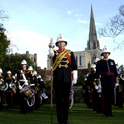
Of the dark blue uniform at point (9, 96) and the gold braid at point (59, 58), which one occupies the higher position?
the gold braid at point (59, 58)

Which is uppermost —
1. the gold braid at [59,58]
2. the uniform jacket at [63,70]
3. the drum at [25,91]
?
the gold braid at [59,58]

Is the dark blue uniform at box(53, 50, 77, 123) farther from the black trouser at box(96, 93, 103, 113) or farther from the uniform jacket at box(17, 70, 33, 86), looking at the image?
the uniform jacket at box(17, 70, 33, 86)

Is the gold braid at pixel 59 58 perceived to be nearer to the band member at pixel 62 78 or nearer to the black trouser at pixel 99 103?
the band member at pixel 62 78

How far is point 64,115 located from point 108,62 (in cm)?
325

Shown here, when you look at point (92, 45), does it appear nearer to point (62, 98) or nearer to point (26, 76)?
point (26, 76)

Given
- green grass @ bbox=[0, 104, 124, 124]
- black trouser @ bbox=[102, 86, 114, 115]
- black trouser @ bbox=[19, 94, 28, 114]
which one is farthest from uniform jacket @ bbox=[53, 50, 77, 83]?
black trouser @ bbox=[19, 94, 28, 114]

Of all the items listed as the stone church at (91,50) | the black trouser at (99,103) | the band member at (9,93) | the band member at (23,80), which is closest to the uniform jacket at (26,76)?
the band member at (23,80)

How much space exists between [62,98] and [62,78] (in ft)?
1.87

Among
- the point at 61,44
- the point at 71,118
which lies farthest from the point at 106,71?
the point at 61,44

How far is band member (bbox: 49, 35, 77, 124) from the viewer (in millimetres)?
6836

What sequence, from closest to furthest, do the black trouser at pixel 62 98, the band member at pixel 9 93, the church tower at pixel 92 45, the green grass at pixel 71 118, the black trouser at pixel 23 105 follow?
the black trouser at pixel 62 98
the green grass at pixel 71 118
the black trouser at pixel 23 105
the band member at pixel 9 93
the church tower at pixel 92 45

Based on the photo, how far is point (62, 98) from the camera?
695 cm

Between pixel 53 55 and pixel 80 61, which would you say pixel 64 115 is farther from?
pixel 80 61

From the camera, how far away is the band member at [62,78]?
22.4 feet
